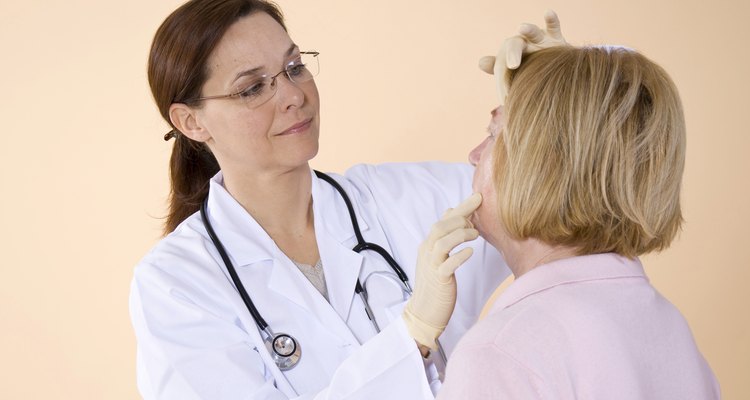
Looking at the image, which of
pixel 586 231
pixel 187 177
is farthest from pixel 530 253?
pixel 187 177

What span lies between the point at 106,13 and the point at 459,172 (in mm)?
1357

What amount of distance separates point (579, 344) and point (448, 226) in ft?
1.10

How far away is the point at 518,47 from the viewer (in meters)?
1.17

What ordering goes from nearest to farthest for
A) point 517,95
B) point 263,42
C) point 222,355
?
point 517,95, point 222,355, point 263,42

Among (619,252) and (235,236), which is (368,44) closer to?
(235,236)

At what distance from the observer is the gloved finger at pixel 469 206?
4.13ft

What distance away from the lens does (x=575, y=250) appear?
3.86 feet

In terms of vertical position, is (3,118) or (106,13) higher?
(106,13)

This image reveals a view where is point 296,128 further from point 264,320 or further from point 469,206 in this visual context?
point 469,206

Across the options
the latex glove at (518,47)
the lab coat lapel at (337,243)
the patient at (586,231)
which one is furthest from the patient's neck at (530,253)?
the lab coat lapel at (337,243)

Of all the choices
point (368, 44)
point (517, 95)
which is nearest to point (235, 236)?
point (517, 95)

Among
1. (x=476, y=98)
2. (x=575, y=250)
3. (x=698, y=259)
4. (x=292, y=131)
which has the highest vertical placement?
(x=292, y=131)

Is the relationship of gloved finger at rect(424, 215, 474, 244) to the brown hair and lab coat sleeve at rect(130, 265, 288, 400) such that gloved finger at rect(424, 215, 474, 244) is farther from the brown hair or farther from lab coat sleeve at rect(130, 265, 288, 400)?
the brown hair

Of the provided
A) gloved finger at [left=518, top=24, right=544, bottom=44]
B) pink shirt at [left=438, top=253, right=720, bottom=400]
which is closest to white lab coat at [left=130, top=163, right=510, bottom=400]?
pink shirt at [left=438, top=253, right=720, bottom=400]
